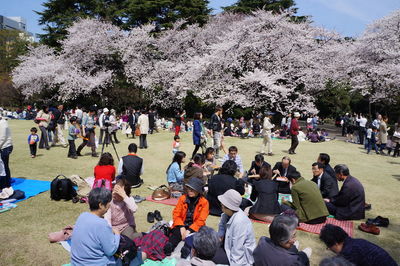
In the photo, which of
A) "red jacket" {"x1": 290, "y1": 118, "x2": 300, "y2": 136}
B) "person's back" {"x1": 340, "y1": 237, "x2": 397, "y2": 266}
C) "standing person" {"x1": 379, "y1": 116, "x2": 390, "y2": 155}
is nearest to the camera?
"person's back" {"x1": 340, "y1": 237, "x2": 397, "y2": 266}

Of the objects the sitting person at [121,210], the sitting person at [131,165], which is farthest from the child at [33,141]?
the sitting person at [121,210]

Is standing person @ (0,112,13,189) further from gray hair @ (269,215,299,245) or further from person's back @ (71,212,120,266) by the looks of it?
gray hair @ (269,215,299,245)

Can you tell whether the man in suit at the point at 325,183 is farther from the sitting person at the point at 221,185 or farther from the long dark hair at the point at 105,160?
the long dark hair at the point at 105,160

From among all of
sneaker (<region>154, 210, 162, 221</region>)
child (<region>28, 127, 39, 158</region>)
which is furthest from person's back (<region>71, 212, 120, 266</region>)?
child (<region>28, 127, 39, 158</region>)

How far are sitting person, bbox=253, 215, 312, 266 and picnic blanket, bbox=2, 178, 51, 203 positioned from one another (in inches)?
230

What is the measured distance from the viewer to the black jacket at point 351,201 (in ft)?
18.7

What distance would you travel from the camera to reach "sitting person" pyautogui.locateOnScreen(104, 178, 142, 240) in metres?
4.09

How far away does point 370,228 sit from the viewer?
17.5ft

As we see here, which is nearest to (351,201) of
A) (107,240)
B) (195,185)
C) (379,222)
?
(379,222)

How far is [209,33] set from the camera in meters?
25.8

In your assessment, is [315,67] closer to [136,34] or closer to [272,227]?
[136,34]

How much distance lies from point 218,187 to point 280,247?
7.79 ft

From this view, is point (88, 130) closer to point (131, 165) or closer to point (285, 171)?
point (131, 165)

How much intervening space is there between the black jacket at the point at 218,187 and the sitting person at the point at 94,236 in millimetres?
2583
